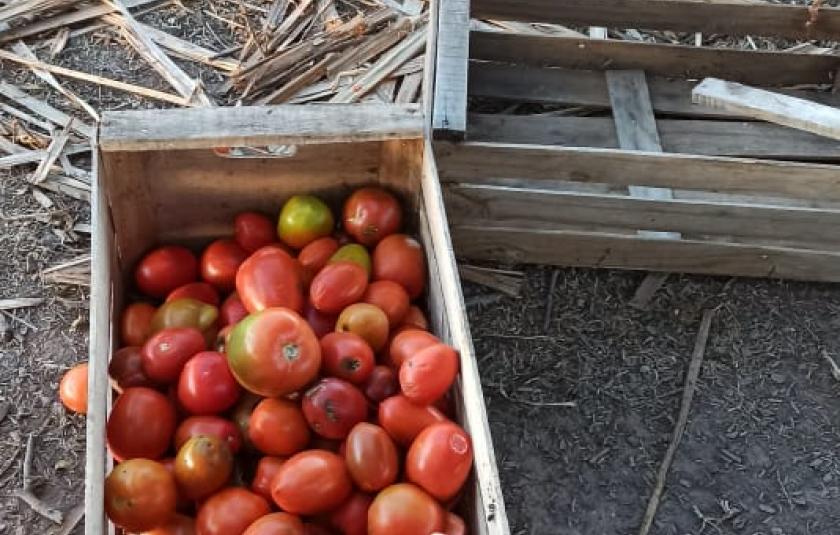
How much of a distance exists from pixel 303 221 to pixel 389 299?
30 cm

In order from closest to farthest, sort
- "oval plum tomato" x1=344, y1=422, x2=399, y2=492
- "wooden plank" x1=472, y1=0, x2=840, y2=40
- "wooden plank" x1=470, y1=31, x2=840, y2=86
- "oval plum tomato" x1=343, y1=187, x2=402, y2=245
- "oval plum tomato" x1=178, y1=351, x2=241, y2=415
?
"oval plum tomato" x1=344, y1=422, x2=399, y2=492, "oval plum tomato" x1=178, y1=351, x2=241, y2=415, "oval plum tomato" x1=343, y1=187, x2=402, y2=245, "wooden plank" x1=472, y1=0, x2=840, y2=40, "wooden plank" x1=470, y1=31, x2=840, y2=86

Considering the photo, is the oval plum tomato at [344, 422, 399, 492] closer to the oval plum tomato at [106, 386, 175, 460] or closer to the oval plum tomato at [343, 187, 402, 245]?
the oval plum tomato at [106, 386, 175, 460]

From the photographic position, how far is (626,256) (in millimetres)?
2969

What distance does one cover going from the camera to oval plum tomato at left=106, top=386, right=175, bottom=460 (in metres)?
1.94

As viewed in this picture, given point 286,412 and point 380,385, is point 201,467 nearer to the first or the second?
point 286,412

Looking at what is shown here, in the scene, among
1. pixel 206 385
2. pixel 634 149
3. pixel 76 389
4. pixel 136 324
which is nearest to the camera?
A: pixel 206 385

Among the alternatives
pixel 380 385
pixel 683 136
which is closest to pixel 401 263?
pixel 380 385

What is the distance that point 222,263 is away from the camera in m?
2.37

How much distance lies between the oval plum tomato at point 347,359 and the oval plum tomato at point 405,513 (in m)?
0.27

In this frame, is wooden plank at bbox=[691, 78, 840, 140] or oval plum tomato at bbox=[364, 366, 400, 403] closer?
oval plum tomato at bbox=[364, 366, 400, 403]

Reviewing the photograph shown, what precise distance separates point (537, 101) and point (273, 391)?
1.69 meters

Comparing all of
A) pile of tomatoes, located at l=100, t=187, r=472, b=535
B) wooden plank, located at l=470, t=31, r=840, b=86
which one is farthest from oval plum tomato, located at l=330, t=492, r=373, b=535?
wooden plank, located at l=470, t=31, r=840, b=86

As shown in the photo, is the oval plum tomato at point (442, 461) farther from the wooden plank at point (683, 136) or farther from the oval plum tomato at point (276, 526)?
the wooden plank at point (683, 136)

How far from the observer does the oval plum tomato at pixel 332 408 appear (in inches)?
76.9
